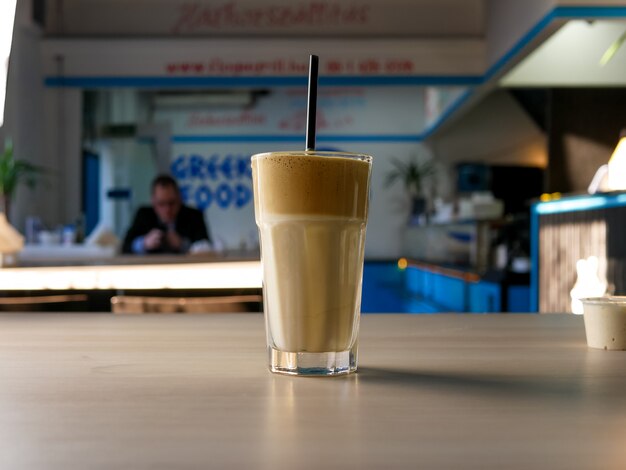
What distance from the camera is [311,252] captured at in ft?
2.10

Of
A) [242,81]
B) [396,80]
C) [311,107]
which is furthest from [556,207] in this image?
[311,107]

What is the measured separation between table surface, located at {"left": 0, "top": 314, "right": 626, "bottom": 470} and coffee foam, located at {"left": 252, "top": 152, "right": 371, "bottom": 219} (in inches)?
5.6

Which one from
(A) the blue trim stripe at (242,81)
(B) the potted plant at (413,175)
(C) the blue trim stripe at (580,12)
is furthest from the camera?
(B) the potted plant at (413,175)

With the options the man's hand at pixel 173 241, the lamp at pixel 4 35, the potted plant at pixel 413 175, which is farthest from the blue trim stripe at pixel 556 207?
the potted plant at pixel 413 175

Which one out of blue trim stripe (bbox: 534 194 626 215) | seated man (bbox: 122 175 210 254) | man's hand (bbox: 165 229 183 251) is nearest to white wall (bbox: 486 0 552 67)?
blue trim stripe (bbox: 534 194 626 215)

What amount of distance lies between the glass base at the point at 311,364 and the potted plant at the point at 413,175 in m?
11.1

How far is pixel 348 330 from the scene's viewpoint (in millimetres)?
631

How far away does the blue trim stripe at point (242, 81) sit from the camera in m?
7.24

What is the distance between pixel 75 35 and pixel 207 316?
6.95 meters

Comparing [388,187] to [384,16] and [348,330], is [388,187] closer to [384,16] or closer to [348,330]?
[384,16]

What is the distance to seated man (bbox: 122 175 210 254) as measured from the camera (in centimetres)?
581

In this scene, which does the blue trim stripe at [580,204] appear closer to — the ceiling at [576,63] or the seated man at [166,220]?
the ceiling at [576,63]

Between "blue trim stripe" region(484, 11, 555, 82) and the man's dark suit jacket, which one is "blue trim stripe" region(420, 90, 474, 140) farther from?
the man's dark suit jacket

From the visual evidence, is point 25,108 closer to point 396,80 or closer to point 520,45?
point 396,80
